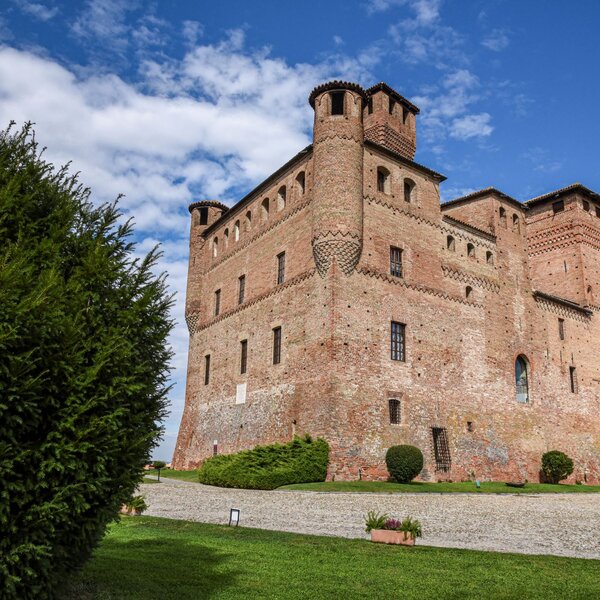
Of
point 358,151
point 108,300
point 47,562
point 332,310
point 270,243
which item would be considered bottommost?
point 47,562

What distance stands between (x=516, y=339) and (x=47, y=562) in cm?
2763

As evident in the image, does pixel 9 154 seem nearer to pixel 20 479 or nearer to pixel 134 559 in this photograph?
pixel 20 479

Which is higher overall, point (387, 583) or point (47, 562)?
point (47, 562)

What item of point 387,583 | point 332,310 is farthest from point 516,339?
point 387,583

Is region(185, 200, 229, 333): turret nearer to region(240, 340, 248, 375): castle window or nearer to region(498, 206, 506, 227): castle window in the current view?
region(240, 340, 248, 375): castle window

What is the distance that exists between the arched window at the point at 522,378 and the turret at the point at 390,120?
1154 cm

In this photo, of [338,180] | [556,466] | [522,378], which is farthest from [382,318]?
[556,466]

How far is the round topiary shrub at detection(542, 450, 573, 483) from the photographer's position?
92.9 ft

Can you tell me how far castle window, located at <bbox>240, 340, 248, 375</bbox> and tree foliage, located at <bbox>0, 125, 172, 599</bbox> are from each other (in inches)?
879

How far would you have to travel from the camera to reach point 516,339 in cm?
2953

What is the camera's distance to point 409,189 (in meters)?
27.7

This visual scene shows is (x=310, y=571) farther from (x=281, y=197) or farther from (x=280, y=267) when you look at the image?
(x=281, y=197)

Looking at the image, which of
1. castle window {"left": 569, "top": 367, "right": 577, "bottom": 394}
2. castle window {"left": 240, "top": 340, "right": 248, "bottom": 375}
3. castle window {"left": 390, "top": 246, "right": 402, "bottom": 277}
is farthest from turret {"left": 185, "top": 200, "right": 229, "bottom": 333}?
castle window {"left": 569, "top": 367, "right": 577, "bottom": 394}

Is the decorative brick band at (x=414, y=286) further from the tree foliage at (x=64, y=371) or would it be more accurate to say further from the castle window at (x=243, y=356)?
the tree foliage at (x=64, y=371)
